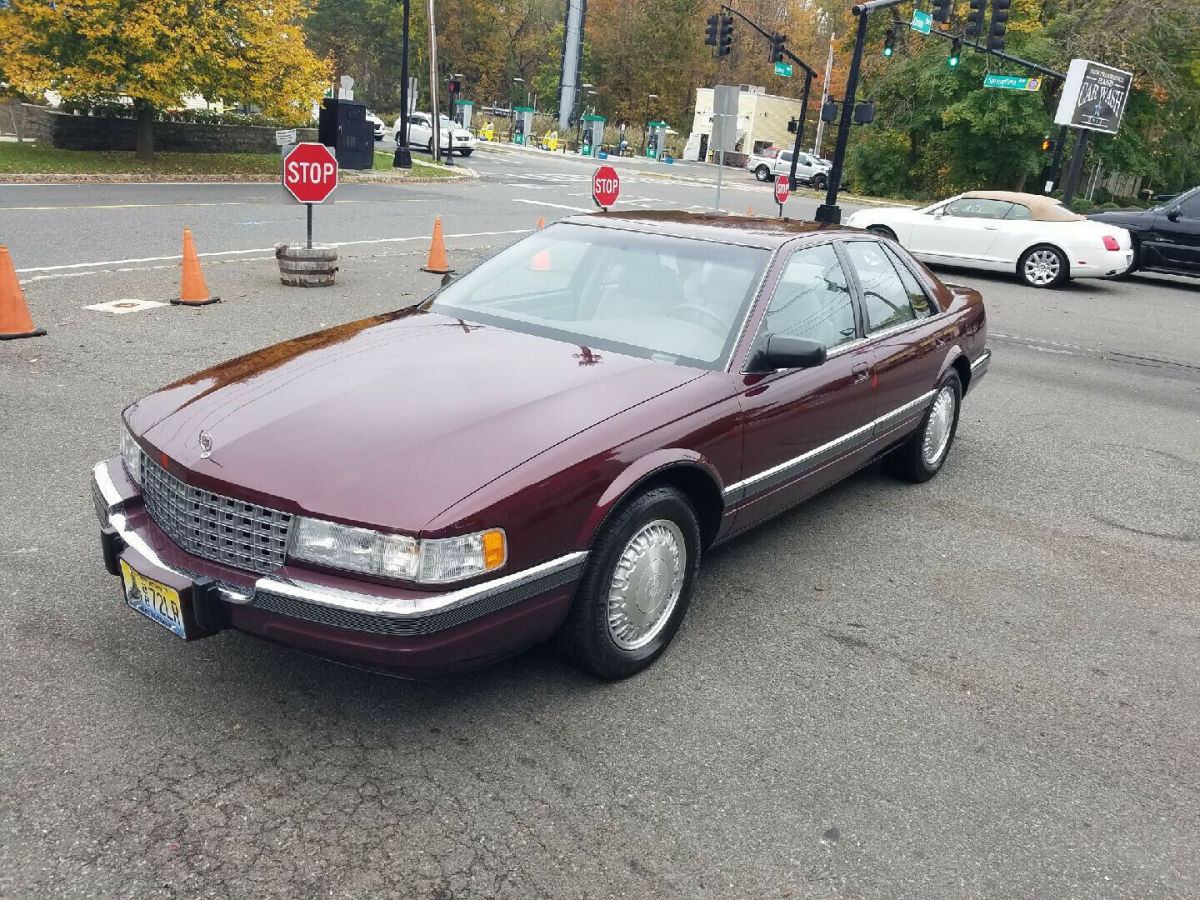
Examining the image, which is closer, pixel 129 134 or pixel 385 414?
pixel 385 414

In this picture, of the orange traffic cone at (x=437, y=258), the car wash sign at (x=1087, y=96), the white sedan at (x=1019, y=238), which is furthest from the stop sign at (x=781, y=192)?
the car wash sign at (x=1087, y=96)

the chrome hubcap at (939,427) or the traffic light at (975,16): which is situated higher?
the traffic light at (975,16)

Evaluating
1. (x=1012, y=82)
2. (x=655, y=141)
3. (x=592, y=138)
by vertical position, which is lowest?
(x=592, y=138)

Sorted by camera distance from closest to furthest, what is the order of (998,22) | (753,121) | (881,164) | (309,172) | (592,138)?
1. (309,172)
2. (998,22)
3. (881,164)
4. (592,138)
5. (753,121)

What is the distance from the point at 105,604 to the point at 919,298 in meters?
4.39

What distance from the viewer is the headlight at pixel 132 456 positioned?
3479 mm

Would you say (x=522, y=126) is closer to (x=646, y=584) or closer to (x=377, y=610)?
(x=646, y=584)

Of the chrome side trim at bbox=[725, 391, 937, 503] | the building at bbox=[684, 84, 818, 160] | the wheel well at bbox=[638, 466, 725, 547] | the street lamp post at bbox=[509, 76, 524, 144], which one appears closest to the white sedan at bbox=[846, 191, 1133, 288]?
the chrome side trim at bbox=[725, 391, 937, 503]

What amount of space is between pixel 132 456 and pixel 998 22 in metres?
26.3

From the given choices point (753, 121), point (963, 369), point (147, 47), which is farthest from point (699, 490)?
point (753, 121)

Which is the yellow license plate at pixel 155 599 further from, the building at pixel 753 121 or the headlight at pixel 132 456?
the building at pixel 753 121

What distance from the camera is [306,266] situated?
10.9 metres

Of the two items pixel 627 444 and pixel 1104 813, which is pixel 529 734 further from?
pixel 1104 813

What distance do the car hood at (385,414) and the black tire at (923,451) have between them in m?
2.45
